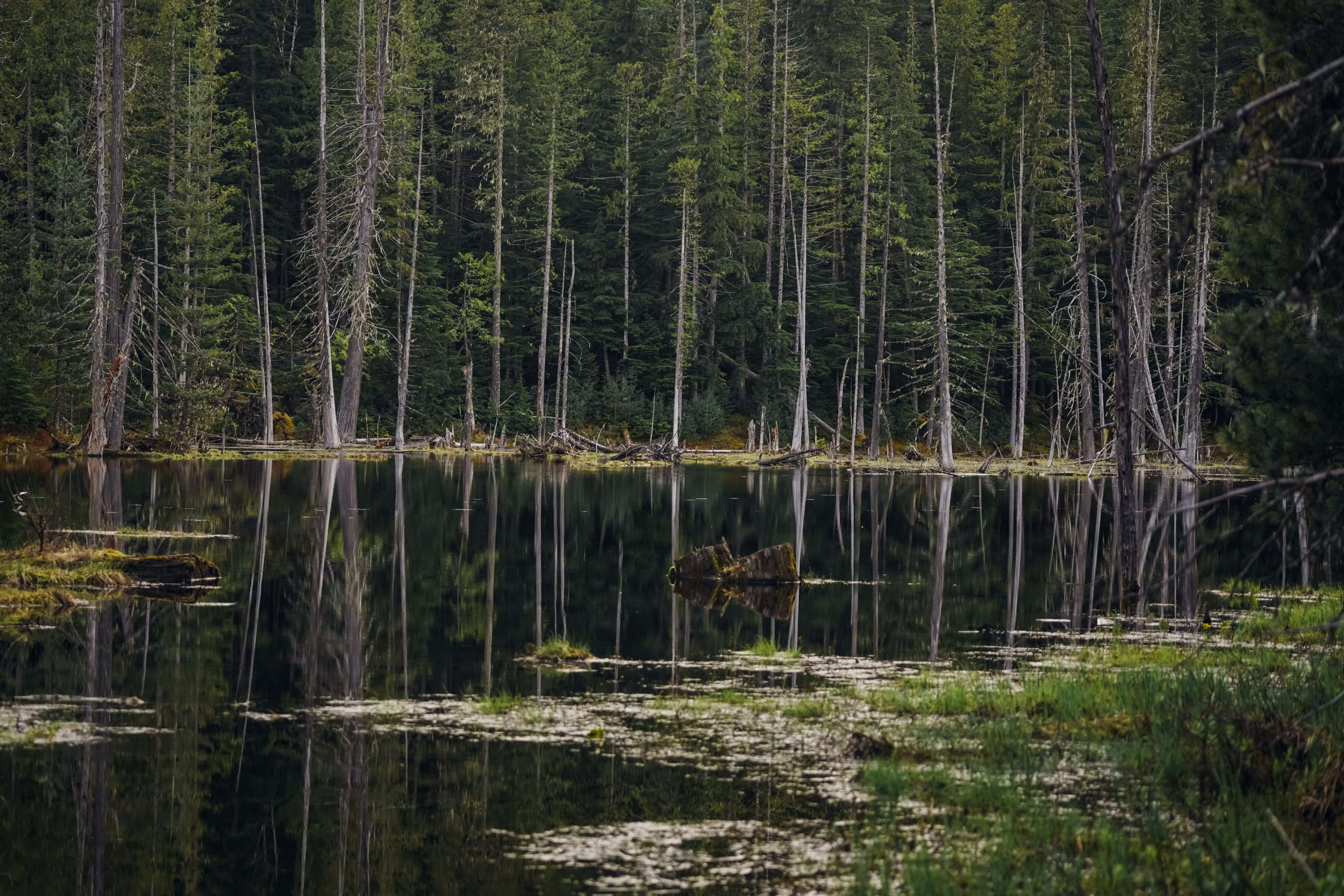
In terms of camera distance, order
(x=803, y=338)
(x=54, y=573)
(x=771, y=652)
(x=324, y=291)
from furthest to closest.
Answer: (x=803, y=338) → (x=324, y=291) → (x=54, y=573) → (x=771, y=652)

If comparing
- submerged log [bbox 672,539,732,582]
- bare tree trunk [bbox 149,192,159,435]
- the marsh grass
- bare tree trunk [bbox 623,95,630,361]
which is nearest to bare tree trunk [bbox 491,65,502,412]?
bare tree trunk [bbox 623,95,630,361]

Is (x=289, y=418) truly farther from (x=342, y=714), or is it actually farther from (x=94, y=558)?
(x=342, y=714)

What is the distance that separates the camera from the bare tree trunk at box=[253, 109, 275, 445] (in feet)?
175

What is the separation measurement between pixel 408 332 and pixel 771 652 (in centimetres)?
4493

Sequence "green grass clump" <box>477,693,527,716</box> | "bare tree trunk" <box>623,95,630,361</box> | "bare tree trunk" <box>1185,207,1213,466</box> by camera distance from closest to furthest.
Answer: "green grass clump" <box>477,693,527,716</box>
"bare tree trunk" <box>1185,207,1213,466</box>
"bare tree trunk" <box>623,95,630,361</box>

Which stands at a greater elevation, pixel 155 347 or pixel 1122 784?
pixel 155 347

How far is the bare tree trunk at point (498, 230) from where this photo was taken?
201 feet

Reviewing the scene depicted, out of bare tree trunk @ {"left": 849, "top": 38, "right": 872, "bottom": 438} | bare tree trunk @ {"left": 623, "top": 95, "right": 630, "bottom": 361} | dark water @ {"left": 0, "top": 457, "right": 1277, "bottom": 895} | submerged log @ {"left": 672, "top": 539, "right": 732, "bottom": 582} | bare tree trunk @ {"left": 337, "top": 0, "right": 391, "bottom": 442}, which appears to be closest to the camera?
dark water @ {"left": 0, "top": 457, "right": 1277, "bottom": 895}

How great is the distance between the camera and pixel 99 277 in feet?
146

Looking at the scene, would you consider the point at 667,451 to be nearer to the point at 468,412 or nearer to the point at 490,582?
the point at 468,412

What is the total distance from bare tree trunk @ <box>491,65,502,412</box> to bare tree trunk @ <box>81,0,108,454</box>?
18960 mm

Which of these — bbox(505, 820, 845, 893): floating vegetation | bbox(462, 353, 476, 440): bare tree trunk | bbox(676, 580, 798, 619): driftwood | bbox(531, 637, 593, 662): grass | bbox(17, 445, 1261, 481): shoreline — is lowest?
bbox(505, 820, 845, 893): floating vegetation

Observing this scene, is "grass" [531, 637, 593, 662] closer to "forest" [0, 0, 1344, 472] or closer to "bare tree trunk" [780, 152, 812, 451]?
"forest" [0, 0, 1344, 472]

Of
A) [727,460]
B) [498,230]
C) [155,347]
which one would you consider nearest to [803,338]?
[727,460]
